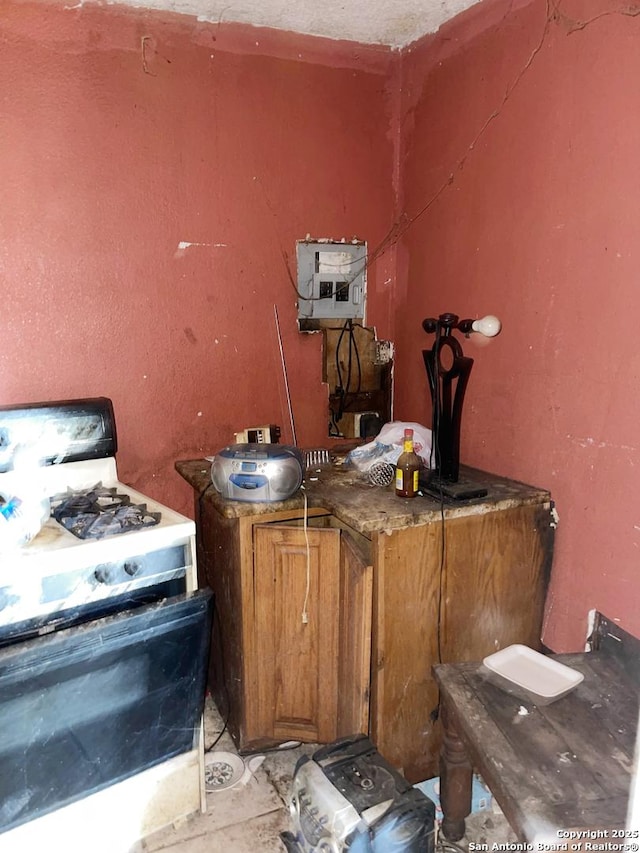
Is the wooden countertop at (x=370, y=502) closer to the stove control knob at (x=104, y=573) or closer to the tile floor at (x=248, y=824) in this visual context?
the stove control knob at (x=104, y=573)

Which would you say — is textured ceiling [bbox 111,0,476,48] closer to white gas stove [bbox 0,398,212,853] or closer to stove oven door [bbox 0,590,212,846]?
white gas stove [bbox 0,398,212,853]

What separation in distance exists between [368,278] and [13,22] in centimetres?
147

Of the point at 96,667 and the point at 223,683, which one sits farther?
the point at 223,683

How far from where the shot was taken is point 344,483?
6.50 feet

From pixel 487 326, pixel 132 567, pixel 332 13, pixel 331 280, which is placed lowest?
pixel 132 567

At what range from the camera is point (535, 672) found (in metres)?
1.53

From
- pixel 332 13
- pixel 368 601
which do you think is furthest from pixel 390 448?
pixel 332 13

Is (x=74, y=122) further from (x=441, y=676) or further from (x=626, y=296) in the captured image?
(x=441, y=676)

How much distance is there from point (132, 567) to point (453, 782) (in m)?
1.00

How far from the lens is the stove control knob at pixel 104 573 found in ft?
Result: 4.73

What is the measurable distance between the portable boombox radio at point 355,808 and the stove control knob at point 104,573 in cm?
67

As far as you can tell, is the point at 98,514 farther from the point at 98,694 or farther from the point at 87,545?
the point at 98,694

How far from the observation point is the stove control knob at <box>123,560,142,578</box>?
1.48 metres

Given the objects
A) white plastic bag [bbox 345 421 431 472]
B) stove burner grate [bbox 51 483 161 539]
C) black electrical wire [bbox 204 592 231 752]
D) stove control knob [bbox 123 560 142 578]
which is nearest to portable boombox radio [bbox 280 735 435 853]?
black electrical wire [bbox 204 592 231 752]
